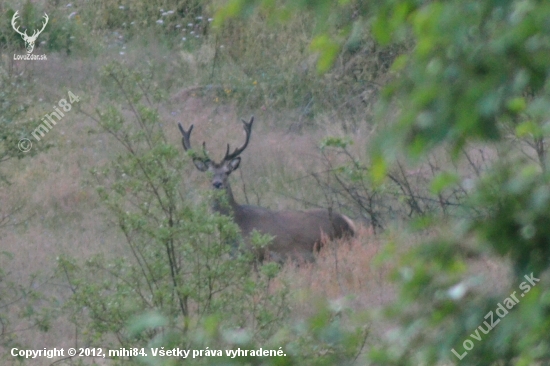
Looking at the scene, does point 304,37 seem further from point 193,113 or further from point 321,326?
point 321,326

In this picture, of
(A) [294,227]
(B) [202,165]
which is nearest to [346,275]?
(A) [294,227]

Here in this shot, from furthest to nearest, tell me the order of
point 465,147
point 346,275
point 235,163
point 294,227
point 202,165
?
point 235,163 → point 202,165 → point 294,227 → point 346,275 → point 465,147

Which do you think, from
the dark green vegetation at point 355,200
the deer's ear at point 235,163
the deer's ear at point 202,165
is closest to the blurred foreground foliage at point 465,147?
the dark green vegetation at point 355,200

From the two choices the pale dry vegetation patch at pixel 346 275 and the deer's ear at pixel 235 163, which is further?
the deer's ear at pixel 235 163

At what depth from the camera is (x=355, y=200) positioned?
11.4 meters

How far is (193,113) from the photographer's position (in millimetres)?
16406

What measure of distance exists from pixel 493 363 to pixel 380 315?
1.00ft

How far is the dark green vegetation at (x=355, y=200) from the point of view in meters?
1.86

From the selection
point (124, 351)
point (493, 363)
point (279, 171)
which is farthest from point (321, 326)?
point (279, 171)

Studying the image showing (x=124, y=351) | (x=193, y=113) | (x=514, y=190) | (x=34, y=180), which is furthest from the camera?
(x=193, y=113)

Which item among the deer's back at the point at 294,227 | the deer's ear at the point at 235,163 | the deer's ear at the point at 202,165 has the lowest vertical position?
the deer's back at the point at 294,227

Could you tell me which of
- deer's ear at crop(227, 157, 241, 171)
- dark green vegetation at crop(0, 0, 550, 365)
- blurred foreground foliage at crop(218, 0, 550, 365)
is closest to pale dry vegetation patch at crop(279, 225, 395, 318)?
dark green vegetation at crop(0, 0, 550, 365)

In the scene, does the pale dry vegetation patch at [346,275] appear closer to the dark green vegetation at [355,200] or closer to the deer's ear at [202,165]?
the dark green vegetation at [355,200]

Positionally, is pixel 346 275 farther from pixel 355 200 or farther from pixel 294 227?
pixel 355 200
